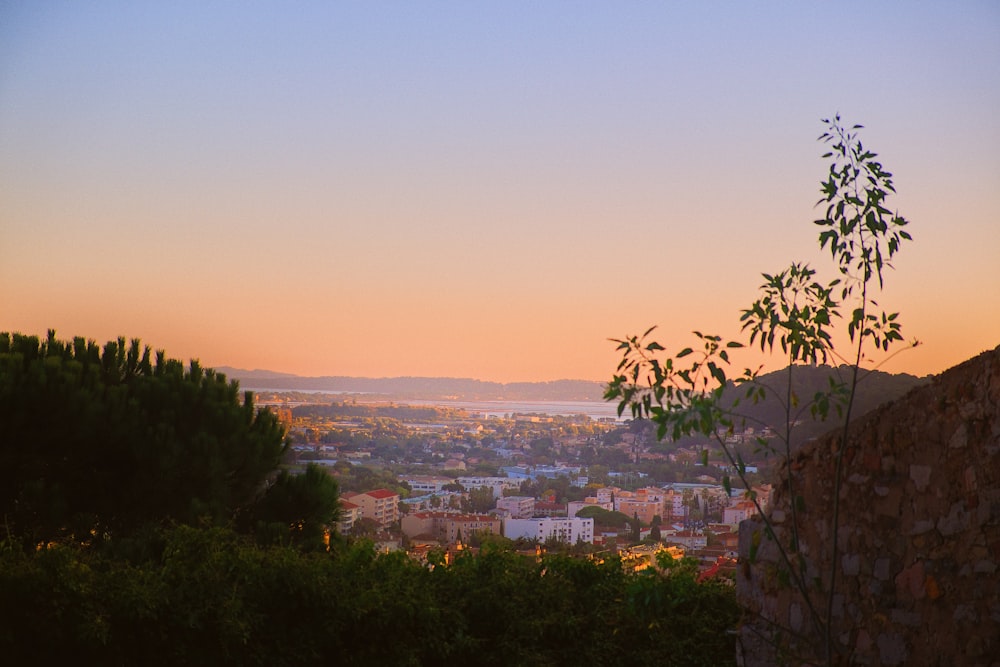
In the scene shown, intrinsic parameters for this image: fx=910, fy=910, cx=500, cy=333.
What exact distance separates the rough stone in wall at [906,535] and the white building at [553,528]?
8.16 ft

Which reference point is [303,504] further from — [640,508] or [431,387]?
[431,387]

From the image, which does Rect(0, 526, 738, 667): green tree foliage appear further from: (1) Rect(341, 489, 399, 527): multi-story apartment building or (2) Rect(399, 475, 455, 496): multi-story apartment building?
(2) Rect(399, 475, 455, 496): multi-story apartment building

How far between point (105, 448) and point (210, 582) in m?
2.68

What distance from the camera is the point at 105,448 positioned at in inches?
251

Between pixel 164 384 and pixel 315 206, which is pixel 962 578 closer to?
pixel 164 384

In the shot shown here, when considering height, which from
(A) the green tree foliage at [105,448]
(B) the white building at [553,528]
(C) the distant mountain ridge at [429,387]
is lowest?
(B) the white building at [553,528]

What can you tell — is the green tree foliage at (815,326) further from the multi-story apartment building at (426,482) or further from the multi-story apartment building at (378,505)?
the multi-story apartment building at (426,482)

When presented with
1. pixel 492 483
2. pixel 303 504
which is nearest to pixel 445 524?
pixel 303 504

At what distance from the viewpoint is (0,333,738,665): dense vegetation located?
13.2 feet

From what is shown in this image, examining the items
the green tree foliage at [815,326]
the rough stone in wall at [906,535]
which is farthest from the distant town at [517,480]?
the rough stone in wall at [906,535]

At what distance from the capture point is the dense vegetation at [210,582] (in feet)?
13.2

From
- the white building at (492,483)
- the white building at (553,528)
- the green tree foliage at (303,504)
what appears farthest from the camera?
the white building at (492,483)

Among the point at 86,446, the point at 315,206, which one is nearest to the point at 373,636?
the point at 86,446

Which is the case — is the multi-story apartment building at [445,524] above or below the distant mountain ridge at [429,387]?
below
